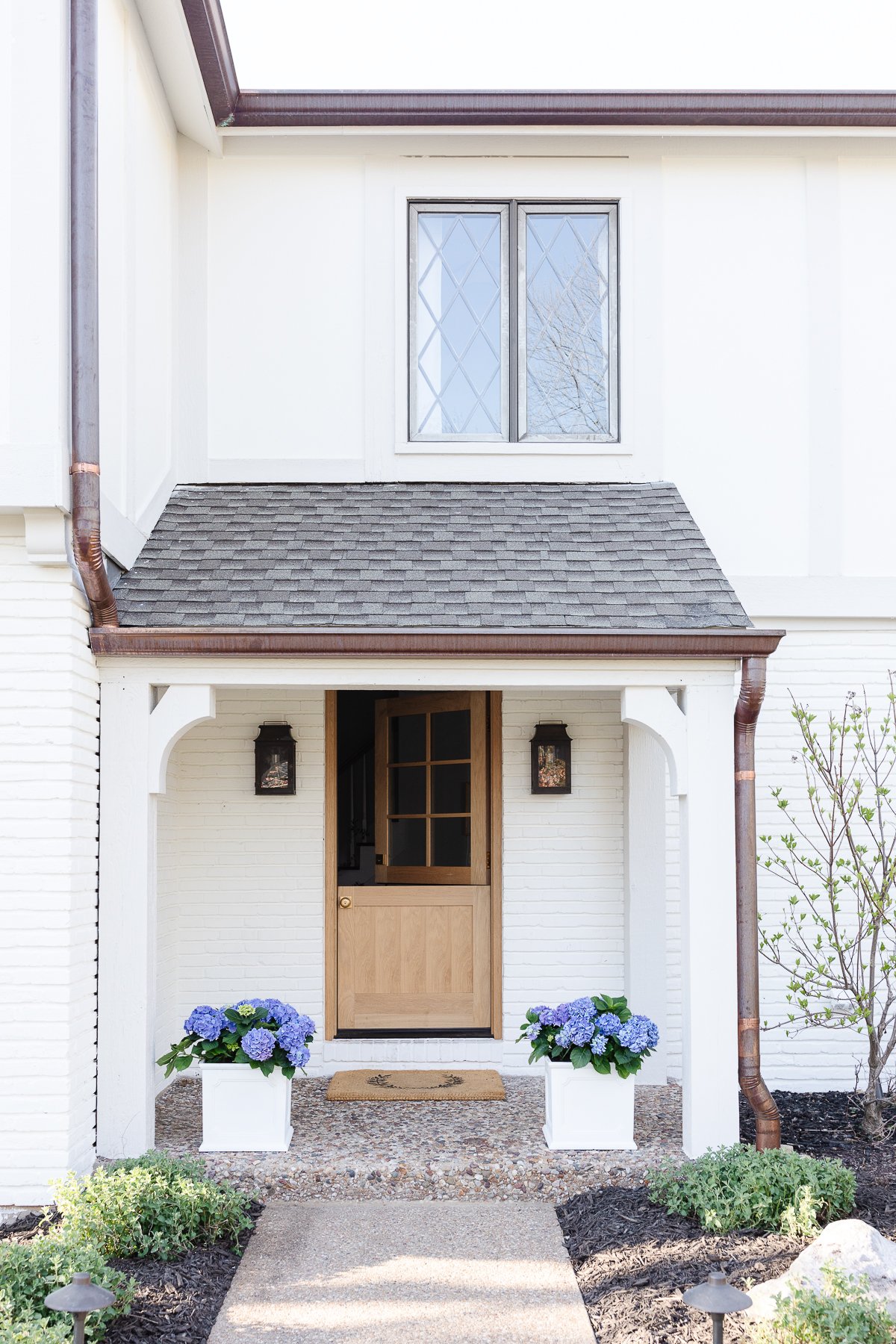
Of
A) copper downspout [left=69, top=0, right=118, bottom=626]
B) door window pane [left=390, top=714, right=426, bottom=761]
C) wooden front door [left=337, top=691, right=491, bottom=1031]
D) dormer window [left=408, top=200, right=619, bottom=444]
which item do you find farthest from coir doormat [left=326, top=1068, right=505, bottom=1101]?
dormer window [left=408, top=200, right=619, bottom=444]

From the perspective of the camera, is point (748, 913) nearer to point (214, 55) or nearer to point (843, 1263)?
point (843, 1263)

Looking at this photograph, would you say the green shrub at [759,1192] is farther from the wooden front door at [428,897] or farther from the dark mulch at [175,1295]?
the wooden front door at [428,897]

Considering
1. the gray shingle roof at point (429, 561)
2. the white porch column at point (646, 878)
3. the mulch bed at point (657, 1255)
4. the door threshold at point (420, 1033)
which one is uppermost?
the gray shingle roof at point (429, 561)

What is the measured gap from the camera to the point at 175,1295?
12.8 feet

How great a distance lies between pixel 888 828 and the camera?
21.9ft

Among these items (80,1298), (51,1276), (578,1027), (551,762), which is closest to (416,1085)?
(578,1027)

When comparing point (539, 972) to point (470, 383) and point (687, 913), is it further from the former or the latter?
point (470, 383)

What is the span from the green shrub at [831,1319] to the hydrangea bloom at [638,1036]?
1816 millimetres

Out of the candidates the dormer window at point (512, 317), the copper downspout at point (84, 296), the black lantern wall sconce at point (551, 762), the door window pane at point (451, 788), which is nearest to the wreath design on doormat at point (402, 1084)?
the door window pane at point (451, 788)

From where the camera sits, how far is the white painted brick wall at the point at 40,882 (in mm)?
4707

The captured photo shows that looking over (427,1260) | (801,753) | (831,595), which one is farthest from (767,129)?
(427,1260)

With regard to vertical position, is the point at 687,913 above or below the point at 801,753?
below

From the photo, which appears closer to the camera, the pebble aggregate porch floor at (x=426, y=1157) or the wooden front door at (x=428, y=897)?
the pebble aggregate porch floor at (x=426, y=1157)

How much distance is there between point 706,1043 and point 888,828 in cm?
213
